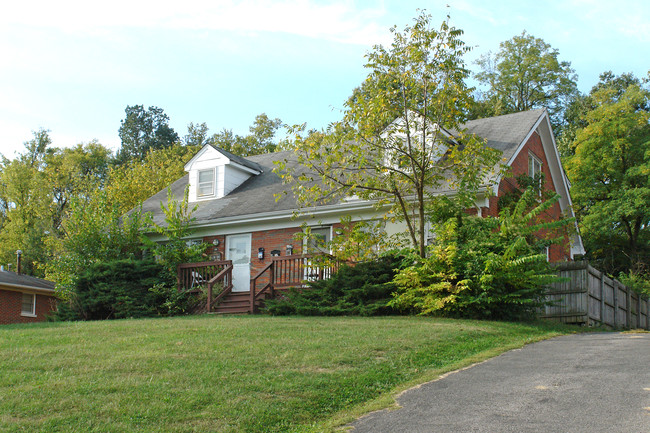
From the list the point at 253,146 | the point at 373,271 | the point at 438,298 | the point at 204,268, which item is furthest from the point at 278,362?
the point at 253,146

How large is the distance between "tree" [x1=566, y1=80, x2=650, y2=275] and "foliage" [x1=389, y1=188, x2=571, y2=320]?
15.3 m

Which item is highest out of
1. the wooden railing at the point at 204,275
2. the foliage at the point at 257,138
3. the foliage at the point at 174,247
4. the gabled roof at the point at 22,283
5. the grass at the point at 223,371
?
the foliage at the point at 257,138

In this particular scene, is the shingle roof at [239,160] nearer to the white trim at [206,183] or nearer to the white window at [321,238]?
the white trim at [206,183]

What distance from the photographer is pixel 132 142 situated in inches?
2346

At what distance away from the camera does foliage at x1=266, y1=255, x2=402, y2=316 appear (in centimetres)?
1419

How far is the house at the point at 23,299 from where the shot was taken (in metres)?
25.3

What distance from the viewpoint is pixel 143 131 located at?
199 ft

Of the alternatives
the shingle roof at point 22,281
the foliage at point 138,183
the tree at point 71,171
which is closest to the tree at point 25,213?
the tree at point 71,171

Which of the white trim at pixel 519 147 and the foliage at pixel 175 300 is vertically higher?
the white trim at pixel 519 147

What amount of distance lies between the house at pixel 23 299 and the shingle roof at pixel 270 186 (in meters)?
6.74

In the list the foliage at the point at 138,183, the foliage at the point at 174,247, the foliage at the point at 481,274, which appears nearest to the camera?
the foliage at the point at 481,274

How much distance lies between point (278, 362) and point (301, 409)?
1.75 m

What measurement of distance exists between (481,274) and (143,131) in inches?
2073

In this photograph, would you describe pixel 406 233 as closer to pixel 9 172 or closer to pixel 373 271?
pixel 373 271
